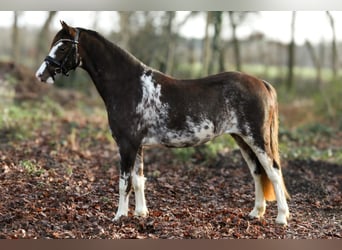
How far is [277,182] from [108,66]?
6.50 ft

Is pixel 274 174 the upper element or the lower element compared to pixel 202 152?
upper

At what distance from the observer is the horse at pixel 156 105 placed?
15.8ft

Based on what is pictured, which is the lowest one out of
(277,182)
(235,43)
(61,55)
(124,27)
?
(277,182)

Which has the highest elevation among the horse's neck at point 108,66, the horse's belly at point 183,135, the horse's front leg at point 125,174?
the horse's neck at point 108,66

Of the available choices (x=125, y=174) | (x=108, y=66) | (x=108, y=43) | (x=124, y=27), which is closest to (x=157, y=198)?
(x=125, y=174)

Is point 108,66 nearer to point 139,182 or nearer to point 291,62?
point 139,182

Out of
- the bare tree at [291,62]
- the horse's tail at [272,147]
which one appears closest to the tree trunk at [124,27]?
the bare tree at [291,62]

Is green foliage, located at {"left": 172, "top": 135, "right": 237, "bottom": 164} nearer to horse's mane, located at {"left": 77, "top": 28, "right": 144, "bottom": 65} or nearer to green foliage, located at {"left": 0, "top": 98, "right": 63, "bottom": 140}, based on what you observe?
green foliage, located at {"left": 0, "top": 98, "right": 63, "bottom": 140}

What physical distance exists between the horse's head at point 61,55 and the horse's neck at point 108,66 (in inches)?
4.5

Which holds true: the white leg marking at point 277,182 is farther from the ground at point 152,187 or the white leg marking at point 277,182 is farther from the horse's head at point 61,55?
the horse's head at point 61,55

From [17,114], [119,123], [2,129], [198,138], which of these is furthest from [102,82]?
[17,114]

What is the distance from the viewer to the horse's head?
4793 millimetres

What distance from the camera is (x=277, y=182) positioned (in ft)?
16.4
